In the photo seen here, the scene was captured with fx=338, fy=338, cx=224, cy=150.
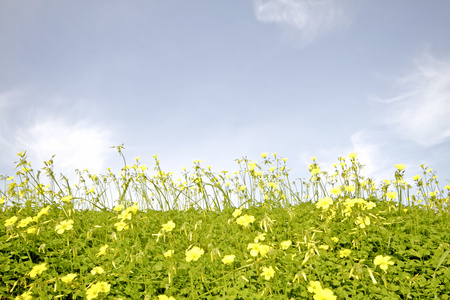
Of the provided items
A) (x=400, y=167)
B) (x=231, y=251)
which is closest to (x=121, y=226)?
(x=231, y=251)

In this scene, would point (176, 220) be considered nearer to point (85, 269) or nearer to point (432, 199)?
point (85, 269)

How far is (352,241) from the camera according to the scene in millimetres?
4055

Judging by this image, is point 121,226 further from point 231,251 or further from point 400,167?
point 400,167

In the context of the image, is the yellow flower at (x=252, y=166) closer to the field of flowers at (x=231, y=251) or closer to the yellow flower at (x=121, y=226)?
the field of flowers at (x=231, y=251)

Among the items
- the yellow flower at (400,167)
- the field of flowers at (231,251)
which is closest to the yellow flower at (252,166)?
the field of flowers at (231,251)

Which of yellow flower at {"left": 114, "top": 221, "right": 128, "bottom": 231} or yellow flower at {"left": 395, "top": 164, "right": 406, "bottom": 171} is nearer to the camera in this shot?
yellow flower at {"left": 114, "top": 221, "right": 128, "bottom": 231}

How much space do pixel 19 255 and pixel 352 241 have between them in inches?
159

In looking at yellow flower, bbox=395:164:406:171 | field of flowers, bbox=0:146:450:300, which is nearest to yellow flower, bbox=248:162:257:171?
field of flowers, bbox=0:146:450:300

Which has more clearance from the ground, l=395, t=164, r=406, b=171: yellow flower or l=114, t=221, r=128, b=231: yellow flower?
l=395, t=164, r=406, b=171: yellow flower

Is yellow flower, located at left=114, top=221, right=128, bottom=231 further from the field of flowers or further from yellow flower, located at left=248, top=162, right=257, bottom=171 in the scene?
yellow flower, located at left=248, top=162, right=257, bottom=171

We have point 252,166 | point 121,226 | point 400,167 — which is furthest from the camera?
point 252,166

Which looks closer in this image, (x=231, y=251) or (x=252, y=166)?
(x=231, y=251)

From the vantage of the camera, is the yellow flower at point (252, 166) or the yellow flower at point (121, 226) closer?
the yellow flower at point (121, 226)

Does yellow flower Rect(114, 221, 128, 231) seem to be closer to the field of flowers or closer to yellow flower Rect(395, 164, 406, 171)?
the field of flowers
